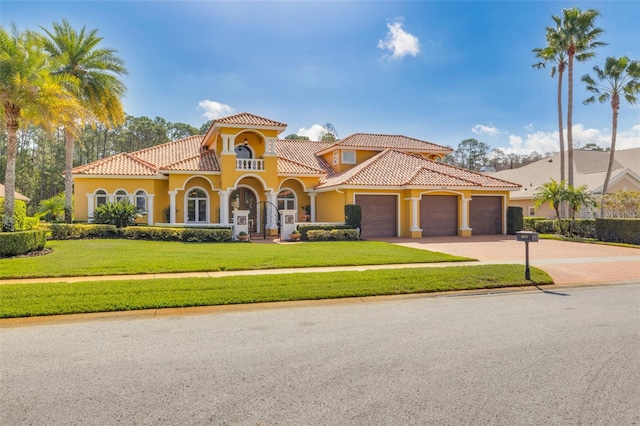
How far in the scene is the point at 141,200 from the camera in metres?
25.6

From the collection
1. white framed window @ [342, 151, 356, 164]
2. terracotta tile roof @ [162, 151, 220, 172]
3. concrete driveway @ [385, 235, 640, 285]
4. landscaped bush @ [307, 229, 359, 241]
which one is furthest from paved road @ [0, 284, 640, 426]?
white framed window @ [342, 151, 356, 164]

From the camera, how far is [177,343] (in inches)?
235

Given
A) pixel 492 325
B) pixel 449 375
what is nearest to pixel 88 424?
pixel 449 375

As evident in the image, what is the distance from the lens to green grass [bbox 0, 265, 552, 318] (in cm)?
786

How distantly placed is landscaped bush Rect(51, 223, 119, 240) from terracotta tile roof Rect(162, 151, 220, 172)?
5.06m

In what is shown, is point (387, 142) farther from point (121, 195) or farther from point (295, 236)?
point (121, 195)

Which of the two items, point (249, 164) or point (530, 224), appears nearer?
point (249, 164)

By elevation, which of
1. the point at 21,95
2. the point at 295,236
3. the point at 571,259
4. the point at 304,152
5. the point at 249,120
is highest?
the point at 249,120

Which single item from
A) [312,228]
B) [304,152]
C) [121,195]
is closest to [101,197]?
[121,195]

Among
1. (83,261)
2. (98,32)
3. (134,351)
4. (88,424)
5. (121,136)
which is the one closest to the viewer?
(88,424)

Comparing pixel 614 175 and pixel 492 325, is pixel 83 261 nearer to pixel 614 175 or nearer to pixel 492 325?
pixel 492 325

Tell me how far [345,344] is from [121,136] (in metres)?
62.1

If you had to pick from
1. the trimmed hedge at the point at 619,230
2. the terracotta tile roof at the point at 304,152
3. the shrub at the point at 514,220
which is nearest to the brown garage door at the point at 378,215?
the terracotta tile roof at the point at 304,152

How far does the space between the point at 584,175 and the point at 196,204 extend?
32.6 m
